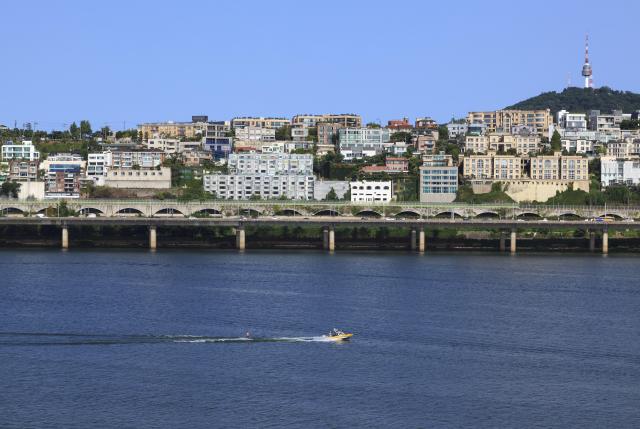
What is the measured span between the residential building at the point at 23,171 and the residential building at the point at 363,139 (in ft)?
135

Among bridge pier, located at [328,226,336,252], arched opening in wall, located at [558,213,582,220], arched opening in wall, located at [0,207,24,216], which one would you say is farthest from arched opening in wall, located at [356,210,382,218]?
arched opening in wall, located at [0,207,24,216]

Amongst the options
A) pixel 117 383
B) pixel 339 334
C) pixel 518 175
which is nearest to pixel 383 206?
pixel 518 175

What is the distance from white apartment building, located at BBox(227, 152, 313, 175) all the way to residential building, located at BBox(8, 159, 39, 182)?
75.3 feet

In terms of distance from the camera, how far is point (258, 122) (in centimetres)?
19650

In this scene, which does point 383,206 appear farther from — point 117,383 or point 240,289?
point 117,383

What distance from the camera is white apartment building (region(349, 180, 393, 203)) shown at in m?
137

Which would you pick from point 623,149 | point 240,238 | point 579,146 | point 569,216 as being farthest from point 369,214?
point 579,146

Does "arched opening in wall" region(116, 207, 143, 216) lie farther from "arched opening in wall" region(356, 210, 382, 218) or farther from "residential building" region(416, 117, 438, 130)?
"residential building" region(416, 117, 438, 130)

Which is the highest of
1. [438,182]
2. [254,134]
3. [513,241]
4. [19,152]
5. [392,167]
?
[254,134]

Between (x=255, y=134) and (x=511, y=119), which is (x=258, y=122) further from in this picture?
(x=511, y=119)

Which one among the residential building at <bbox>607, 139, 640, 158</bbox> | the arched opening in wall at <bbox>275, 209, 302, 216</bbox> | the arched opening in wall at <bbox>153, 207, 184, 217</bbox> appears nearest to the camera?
the arched opening in wall at <bbox>153, 207, 184, 217</bbox>

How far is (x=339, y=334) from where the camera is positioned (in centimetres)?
5622

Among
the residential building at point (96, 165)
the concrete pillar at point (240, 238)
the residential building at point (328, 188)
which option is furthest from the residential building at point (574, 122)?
the concrete pillar at point (240, 238)

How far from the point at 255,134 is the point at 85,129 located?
2468 cm
